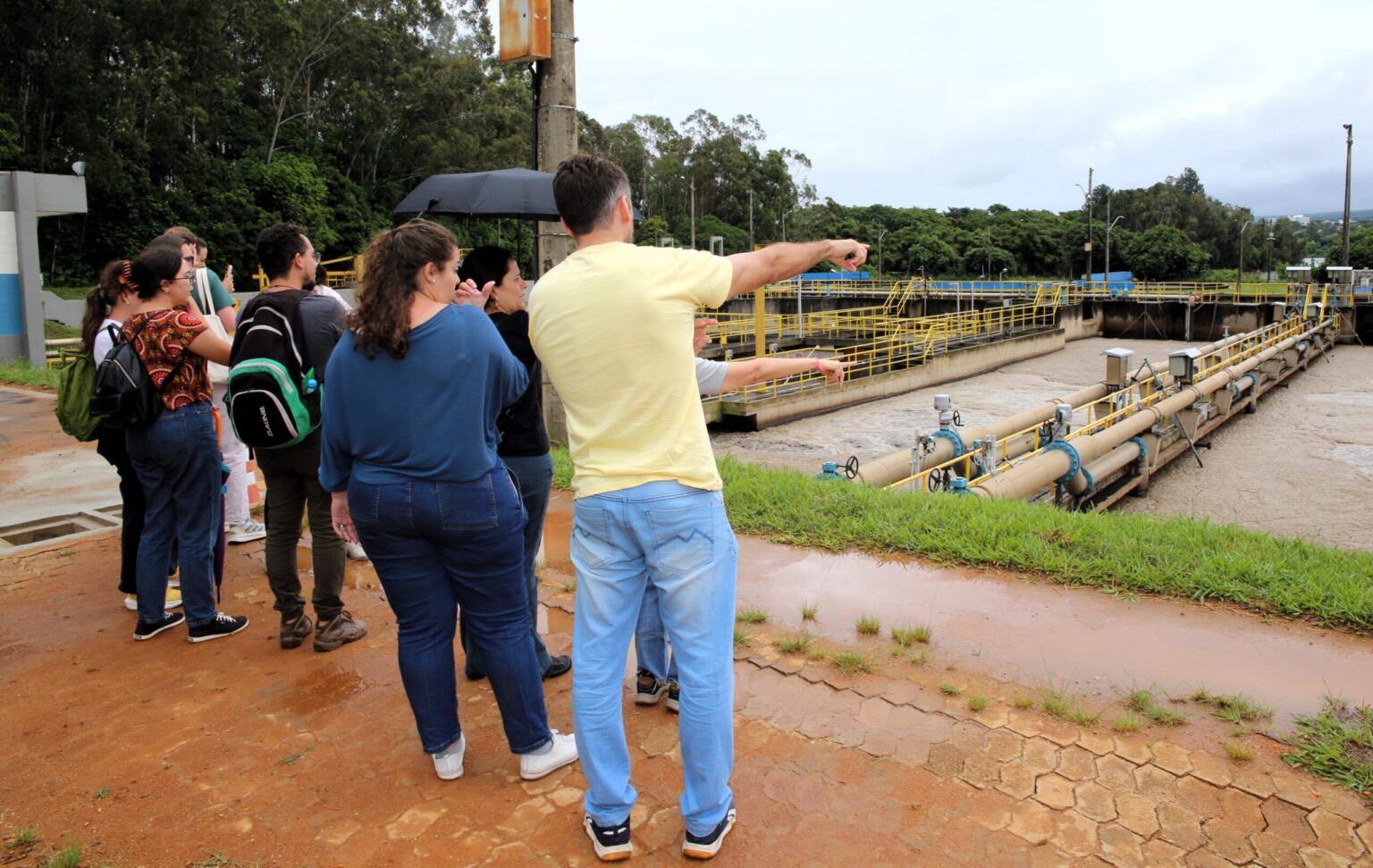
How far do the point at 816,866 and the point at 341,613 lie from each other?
255cm

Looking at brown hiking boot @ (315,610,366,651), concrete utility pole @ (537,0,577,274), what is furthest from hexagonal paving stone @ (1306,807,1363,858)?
concrete utility pole @ (537,0,577,274)

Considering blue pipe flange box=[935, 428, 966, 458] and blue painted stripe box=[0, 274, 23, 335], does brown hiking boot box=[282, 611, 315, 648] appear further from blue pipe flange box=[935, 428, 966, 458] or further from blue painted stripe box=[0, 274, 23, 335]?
blue painted stripe box=[0, 274, 23, 335]

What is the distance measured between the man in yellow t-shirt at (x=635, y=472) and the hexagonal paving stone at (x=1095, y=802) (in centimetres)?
110

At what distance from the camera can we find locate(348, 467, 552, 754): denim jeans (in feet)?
8.73

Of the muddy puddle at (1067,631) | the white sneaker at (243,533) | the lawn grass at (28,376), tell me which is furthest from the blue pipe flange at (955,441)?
the lawn grass at (28,376)

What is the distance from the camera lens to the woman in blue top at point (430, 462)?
8.59 feet

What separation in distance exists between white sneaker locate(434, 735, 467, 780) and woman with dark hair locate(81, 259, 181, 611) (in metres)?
2.20

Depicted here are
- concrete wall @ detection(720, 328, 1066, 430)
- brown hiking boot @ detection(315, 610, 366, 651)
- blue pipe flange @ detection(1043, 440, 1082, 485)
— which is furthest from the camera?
concrete wall @ detection(720, 328, 1066, 430)

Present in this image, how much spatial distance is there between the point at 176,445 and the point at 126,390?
297mm

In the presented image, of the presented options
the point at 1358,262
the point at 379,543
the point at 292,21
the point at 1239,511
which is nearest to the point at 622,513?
the point at 379,543

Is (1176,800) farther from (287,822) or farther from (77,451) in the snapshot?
(77,451)

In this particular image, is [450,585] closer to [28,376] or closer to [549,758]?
[549,758]

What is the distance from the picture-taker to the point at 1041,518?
5.64 meters

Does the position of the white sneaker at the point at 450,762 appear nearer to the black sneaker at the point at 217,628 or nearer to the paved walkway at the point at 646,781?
the paved walkway at the point at 646,781
